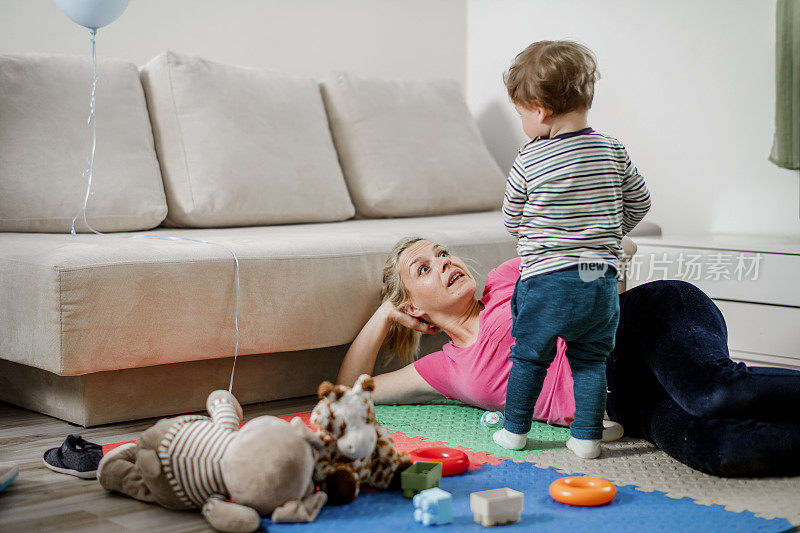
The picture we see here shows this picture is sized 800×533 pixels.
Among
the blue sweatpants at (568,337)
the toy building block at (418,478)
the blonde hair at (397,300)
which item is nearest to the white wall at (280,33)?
the blonde hair at (397,300)

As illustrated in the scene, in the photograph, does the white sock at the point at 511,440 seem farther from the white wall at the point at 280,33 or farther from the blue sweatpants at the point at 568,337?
the white wall at the point at 280,33

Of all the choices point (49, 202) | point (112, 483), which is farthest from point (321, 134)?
point (112, 483)

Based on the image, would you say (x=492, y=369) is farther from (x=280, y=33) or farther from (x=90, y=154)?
(x=280, y=33)

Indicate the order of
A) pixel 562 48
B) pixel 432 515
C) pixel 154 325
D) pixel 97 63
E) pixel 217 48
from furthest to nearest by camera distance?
1. pixel 217 48
2. pixel 97 63
3. pixel 154 325
4. pixel 562 48
5. pixel 432 515

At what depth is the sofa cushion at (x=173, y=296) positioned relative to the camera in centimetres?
179

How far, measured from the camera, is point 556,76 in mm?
1613

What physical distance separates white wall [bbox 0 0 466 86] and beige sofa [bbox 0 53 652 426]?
310mm

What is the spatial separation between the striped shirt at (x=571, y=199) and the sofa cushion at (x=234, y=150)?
3.85 feet

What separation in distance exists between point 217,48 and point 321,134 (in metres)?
0.58

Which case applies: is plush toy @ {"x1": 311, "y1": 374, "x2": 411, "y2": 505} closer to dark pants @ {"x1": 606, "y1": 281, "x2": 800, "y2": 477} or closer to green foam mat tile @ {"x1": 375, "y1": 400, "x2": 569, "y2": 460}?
green foam mat tile @ {"x1": 375, "y1": 400, "x2": 569, "y2": 460}

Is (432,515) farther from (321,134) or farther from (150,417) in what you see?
(321,134)

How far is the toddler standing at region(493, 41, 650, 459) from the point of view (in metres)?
1.62

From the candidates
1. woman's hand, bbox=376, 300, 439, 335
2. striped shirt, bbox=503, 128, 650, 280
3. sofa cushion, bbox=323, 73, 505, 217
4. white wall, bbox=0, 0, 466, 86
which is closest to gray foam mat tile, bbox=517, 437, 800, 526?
striped shirt, bbox=503, 128, 650, 280

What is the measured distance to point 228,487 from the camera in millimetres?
1345
